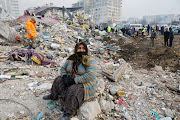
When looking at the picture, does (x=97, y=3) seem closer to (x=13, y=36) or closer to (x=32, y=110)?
(x=13, y=36)

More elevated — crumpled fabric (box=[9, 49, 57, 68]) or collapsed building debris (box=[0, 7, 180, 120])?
crumpled fabric (box=[9, 49, 57, 68])

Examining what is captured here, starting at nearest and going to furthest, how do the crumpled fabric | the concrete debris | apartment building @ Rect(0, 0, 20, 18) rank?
1. the concrete debris
2. the crumpled fabric
3. apartment building @ Rect(0, 0, 20, 18)

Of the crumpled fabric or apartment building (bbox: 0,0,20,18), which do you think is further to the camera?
apartment building (bbox: 0,0,20,18)

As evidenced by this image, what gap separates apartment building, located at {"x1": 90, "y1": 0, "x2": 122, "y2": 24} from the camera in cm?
6769

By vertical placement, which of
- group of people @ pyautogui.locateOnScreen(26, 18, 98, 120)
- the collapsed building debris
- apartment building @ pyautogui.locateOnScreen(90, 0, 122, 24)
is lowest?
the collapsed building debris

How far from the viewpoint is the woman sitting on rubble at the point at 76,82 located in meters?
1.99

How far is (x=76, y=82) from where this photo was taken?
214 centimetres

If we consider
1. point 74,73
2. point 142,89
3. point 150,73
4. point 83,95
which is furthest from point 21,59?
point 150,73

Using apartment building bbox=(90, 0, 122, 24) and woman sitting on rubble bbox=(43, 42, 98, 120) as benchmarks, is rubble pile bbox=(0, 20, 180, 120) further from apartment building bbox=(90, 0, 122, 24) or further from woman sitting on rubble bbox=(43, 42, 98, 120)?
apartment building bbox=(90, 0, 122, 24)

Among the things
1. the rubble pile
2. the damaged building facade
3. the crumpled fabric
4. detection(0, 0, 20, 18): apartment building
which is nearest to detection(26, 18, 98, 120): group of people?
the rubble pile

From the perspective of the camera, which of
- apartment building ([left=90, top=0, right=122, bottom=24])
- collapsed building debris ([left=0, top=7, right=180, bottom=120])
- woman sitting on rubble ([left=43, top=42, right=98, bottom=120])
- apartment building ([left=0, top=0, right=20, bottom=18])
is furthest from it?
apartment building ([left=90, top=0, right=122, bottom=24])

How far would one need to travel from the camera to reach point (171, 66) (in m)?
6.02

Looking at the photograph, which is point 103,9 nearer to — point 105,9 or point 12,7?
point 105,9

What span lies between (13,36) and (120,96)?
716 cm
